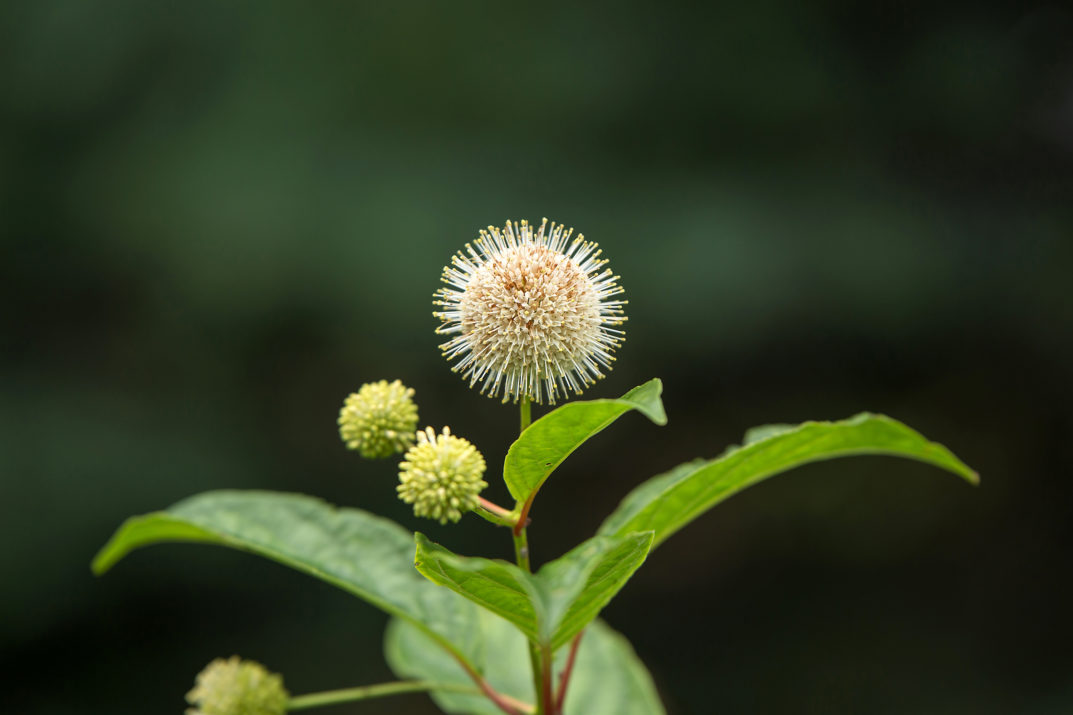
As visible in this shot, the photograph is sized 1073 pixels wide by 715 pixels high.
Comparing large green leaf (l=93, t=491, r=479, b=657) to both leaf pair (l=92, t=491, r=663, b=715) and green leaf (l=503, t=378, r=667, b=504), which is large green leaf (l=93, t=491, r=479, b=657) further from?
green leaf (l=503, t=378, r=667, b=504)

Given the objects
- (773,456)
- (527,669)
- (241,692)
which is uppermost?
(773,456)

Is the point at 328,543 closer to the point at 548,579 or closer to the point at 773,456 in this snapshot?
the point at 548,579

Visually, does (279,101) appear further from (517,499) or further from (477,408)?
(517,499)

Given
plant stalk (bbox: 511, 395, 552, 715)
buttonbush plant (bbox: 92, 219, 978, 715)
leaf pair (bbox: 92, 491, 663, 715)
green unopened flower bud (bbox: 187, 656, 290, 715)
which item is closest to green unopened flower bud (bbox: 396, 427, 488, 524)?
buttonbush plant (bbox: 92, 219, 978, 715)

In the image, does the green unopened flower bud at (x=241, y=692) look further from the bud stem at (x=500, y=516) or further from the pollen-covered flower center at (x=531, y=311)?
the pollen-covered flower center at (x=531, y=311)

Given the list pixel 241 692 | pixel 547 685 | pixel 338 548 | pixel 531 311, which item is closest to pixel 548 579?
pixel 547 685

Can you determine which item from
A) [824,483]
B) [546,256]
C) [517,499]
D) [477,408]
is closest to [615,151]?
[477,408]
